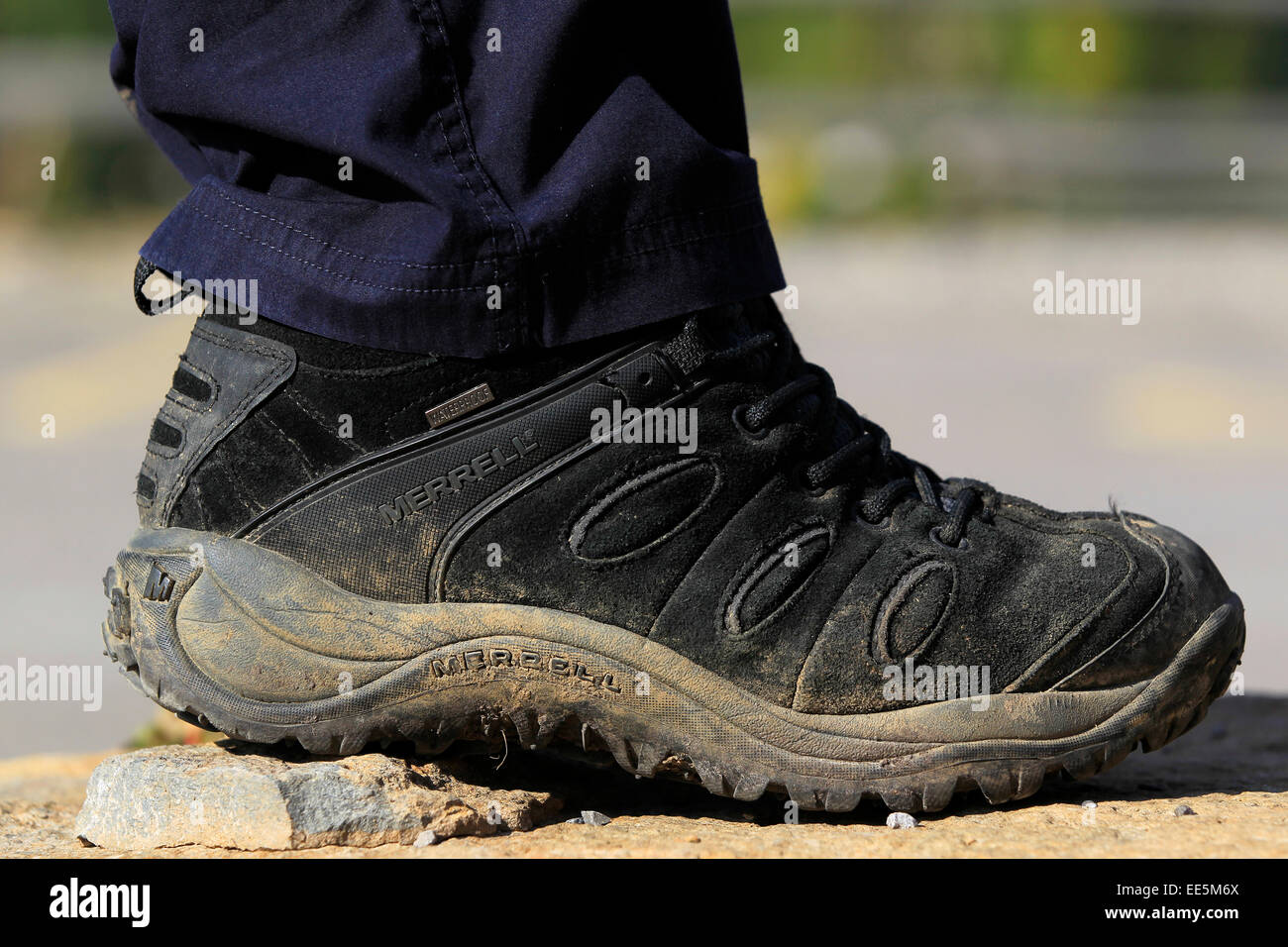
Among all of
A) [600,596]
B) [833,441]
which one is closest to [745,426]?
[833,441]

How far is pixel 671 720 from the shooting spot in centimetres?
160

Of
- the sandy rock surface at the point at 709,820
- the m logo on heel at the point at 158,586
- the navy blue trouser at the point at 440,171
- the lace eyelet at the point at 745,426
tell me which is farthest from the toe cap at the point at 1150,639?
the m logo on heel at the point at 158,586

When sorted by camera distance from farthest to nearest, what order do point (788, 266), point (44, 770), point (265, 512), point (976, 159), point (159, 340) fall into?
point (976, 159), point (788, 266), point (159, 340), point (44, 770), point (265, 512)

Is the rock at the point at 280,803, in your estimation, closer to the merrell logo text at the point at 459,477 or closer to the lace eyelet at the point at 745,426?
the merrell logo text at the point at 459,477

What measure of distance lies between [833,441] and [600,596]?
1.17ft

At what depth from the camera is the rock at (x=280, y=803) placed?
157 centimetres

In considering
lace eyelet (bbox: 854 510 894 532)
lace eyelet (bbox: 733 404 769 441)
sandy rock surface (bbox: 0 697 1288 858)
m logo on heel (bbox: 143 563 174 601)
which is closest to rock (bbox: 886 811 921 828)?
sandy rock surface (bbox: 0 697 1288 858)

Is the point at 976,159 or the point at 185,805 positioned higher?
the point at 976,159

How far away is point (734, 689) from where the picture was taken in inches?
63.2

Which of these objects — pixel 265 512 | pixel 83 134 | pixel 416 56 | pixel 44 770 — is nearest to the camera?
pixel 416 56

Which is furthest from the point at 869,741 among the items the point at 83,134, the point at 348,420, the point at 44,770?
the point at 83,134

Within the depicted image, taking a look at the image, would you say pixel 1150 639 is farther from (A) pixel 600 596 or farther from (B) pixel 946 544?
(A) pixel 600 596

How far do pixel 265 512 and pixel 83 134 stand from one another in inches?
492
